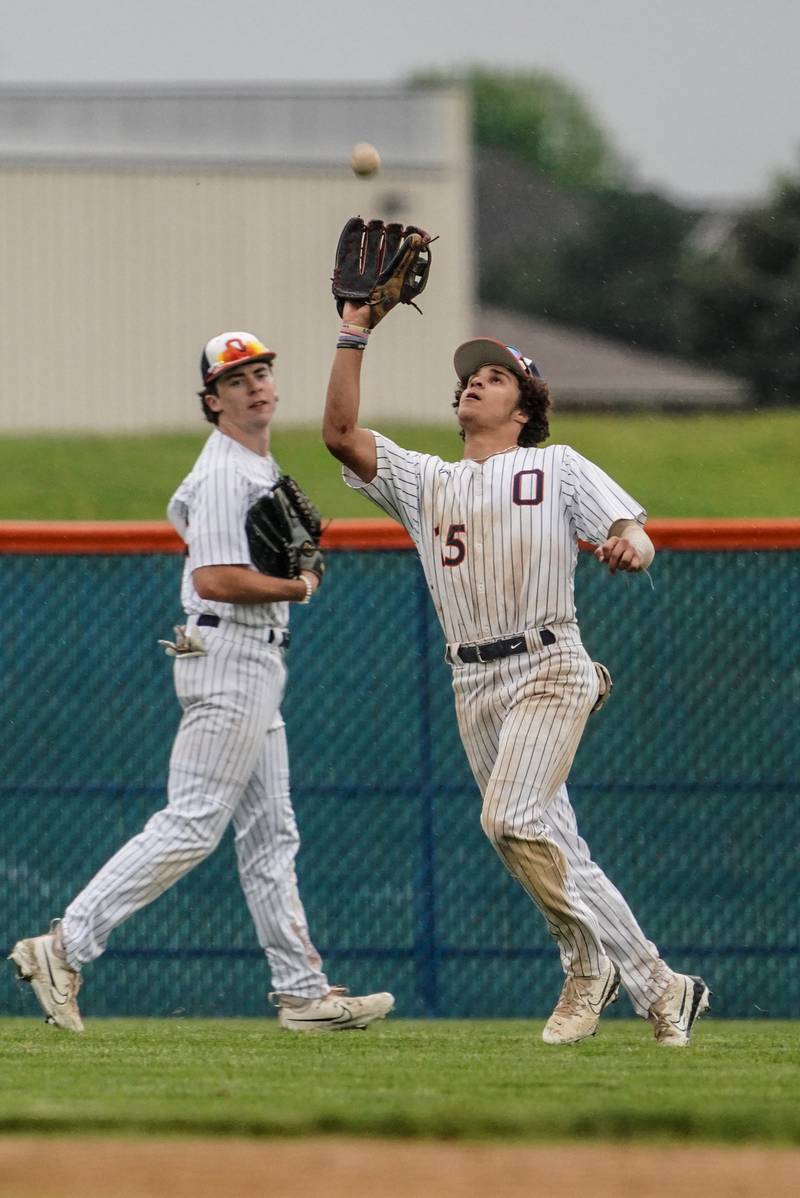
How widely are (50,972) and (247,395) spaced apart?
1.71 m

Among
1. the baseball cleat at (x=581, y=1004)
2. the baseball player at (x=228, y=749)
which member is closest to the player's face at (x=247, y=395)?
the baseball player at (x=228, y=749)

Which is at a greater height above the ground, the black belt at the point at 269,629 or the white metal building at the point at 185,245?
the black belt at the point at 269,629

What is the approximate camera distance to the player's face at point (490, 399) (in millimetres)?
5273

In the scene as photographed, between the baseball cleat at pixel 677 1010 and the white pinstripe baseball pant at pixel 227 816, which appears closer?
the baseball cleat at pixel 677 1010

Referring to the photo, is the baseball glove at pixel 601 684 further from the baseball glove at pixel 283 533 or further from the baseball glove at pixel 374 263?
the baseball glove at pixel 374 263

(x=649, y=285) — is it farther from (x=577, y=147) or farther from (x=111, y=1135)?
(x=111, y=1135)

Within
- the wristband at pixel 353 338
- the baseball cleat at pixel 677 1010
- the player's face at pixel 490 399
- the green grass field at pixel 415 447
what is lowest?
the green grass field at pixel 415 447

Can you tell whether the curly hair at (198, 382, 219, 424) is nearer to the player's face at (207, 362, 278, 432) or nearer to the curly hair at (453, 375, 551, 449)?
the player's face at (207, 362, 278, 432)

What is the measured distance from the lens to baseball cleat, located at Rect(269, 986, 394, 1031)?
5.68 meters

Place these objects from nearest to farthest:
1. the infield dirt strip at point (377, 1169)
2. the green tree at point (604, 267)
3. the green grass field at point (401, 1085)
Result: 1. the infield dirt strip at point (377, 1169)
2. the green grass field at point (401, 1085)
3. the green tree at point (604, 267)

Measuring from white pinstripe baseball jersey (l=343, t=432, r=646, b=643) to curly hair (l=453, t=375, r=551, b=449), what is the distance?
20 cm

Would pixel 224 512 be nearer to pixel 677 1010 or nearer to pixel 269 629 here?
pixel 269 629

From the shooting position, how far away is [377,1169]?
3.65 meters

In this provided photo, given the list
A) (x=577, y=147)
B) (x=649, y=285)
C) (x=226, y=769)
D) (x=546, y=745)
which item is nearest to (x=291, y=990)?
(x=226, y=769)
